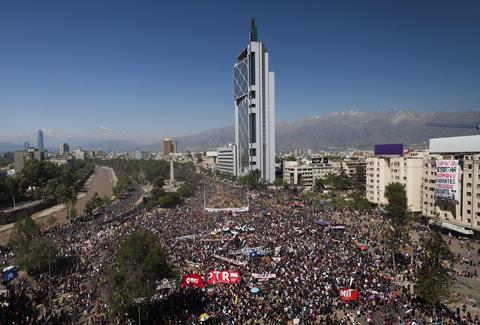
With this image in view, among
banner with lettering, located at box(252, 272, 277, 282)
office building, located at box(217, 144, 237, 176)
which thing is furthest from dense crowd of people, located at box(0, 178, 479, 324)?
office building, located at box(217, 144, 237, 176)

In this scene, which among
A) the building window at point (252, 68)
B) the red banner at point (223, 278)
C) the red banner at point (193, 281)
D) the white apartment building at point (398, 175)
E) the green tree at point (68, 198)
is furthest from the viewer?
the building window at point (252, 68)

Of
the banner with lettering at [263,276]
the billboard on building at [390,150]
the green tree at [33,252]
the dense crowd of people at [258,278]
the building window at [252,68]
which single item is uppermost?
the building window at [252,68]

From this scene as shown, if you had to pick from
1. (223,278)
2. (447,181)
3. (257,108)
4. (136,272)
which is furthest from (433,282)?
(257,108)

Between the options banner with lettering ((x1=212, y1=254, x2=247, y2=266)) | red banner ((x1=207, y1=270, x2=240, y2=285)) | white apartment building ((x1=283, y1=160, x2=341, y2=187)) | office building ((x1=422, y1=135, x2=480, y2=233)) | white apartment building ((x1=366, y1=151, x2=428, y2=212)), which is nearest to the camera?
red banner ((x1=207, y1=270, x2=240, y2=285))

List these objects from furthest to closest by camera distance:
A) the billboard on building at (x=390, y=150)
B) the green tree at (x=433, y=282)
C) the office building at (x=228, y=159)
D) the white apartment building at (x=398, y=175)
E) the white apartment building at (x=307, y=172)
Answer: the office building at (x=228, y=159)
the white apartment building at (x=307, y=172)
the billboard on building at (x=390, y=150)
the white apartment building at (x=398, y=175)
the green tree at (x=433, y=282)

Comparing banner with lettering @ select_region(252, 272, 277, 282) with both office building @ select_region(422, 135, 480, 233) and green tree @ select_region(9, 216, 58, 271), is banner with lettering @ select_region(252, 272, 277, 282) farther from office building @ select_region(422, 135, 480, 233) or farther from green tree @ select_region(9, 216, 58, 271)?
office building @ select_region(422, 135, 480, 233)

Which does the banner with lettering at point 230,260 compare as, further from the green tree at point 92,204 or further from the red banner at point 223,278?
the green tree at point 92,204

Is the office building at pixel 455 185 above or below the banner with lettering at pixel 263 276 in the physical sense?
above

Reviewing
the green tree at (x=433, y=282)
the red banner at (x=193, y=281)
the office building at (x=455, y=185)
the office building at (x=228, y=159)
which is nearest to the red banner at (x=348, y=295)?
the green tree at (x=433, y=282)
